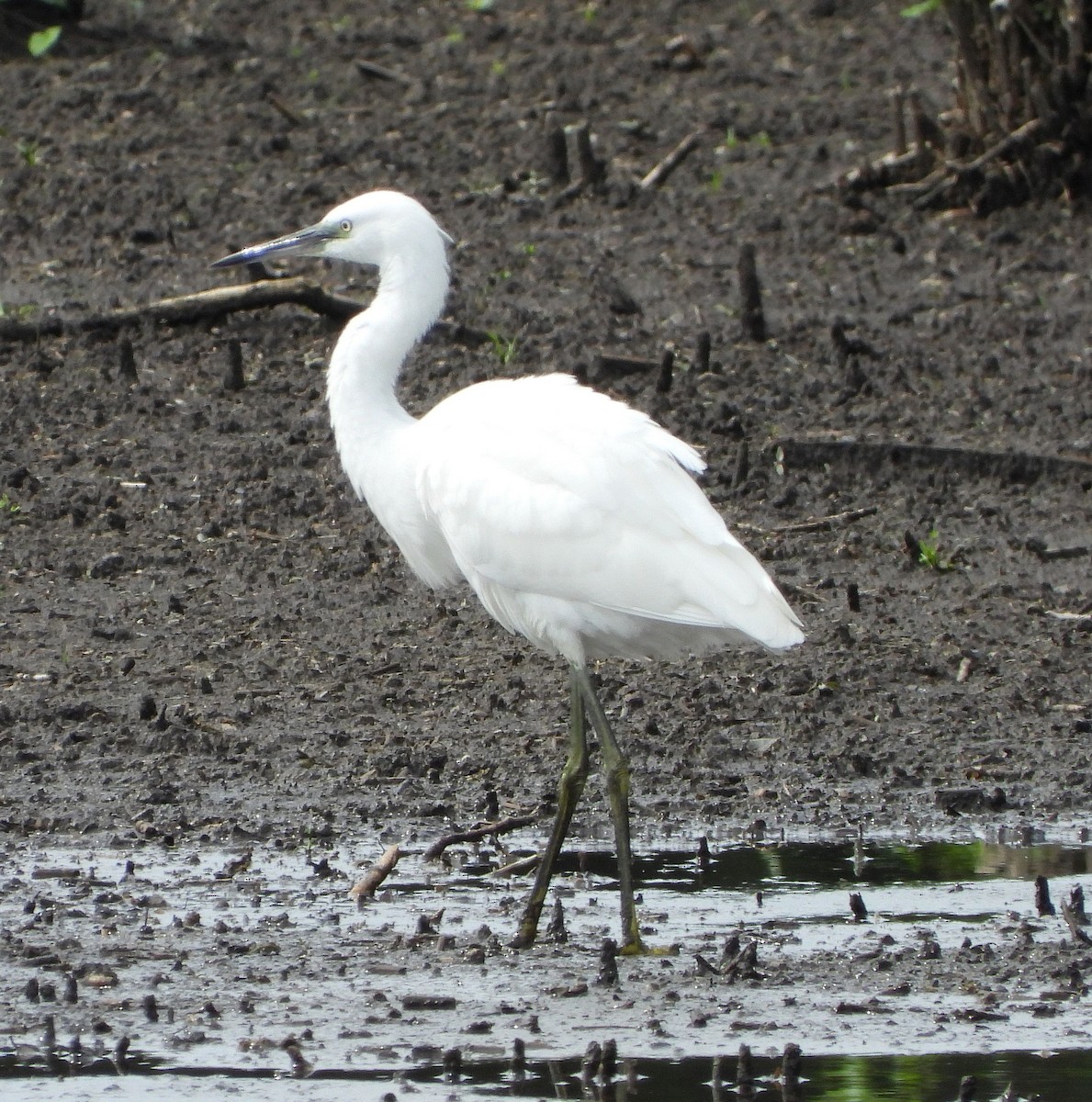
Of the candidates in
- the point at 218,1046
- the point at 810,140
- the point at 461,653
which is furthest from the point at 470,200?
the point at 218,1046

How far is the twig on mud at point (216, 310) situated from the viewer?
36.2 feet

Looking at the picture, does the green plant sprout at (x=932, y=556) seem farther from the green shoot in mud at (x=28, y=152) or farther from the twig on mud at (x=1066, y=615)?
the green shoot in mud at (x=28, y=152)

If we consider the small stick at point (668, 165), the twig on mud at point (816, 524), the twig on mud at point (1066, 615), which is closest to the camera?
the twig on mud at point (1066, 615)

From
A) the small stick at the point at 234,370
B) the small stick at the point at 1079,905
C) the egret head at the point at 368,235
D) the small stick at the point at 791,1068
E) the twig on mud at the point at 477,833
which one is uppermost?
the small stick at the point at 234,370

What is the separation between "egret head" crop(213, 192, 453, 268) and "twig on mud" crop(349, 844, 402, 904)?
1950 millimetres

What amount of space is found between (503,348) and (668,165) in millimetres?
3961

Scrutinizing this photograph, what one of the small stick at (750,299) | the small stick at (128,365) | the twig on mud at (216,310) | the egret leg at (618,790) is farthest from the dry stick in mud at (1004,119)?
the egret leg at (618,790)

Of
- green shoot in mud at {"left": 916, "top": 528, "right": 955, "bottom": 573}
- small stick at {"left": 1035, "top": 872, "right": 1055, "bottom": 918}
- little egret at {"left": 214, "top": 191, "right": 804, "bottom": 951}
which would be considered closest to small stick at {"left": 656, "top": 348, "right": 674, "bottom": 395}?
green shoot in mud at {"left": 916, "top": 528, "right": 955, "bottom": 573}

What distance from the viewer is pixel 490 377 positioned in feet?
36.2

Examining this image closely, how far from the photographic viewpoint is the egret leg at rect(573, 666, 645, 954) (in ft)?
20.0

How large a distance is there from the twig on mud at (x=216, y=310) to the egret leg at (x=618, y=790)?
491 cm

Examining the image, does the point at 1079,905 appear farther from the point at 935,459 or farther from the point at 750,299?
the point at 750,299

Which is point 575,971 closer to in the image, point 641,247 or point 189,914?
point 189,914

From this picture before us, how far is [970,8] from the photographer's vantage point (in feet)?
44.9
